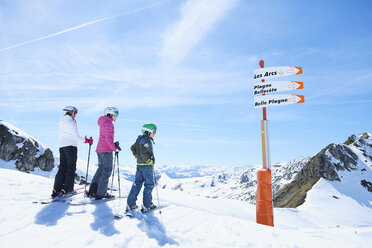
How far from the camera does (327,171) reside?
76.6m

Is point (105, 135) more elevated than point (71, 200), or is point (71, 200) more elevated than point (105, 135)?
point (105, 135)

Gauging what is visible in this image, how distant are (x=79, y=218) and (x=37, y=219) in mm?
1012

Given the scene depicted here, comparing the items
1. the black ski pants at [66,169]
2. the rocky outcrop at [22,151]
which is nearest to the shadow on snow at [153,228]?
the black ski pants at [66,169]

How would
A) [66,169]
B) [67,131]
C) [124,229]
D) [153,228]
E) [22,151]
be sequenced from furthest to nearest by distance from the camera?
1. [22,151]
2. [66,169]
3. [67,131]
4. [153,228]
5. [124,229]

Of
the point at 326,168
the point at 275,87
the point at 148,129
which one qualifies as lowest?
the point at 326,168

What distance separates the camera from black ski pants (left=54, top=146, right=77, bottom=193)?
837cm

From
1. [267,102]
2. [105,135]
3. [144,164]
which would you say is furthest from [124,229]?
[267,102]

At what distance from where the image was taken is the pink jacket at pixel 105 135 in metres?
8.11

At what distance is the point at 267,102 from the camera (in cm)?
802

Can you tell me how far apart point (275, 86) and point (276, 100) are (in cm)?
47

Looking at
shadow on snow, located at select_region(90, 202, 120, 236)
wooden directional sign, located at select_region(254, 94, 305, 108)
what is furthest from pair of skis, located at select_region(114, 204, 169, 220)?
wooden directional sign, located at select_region(254, 94, 305, 108)

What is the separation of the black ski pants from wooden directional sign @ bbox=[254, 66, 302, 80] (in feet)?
22.8

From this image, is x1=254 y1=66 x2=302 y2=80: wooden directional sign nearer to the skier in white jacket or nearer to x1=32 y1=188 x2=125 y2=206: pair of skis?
the skier in white jacket

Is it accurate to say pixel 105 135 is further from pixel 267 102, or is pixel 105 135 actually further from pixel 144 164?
pixel 267 102
